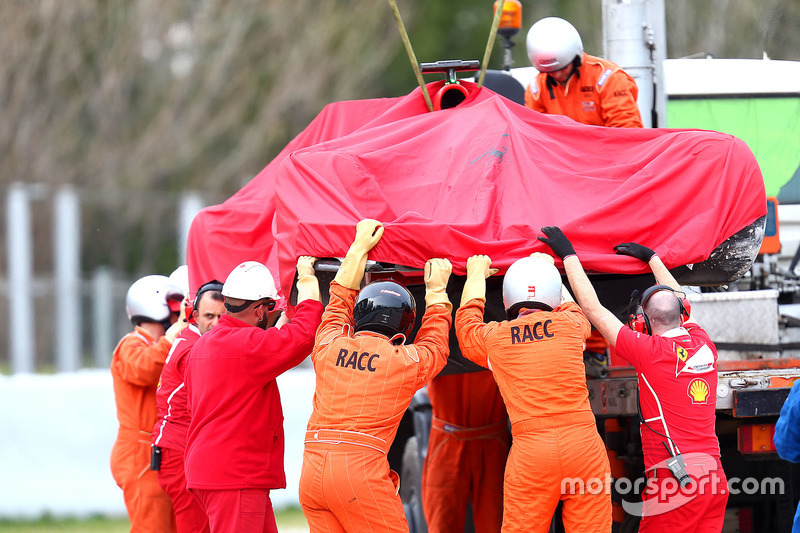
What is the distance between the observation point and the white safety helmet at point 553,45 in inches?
270

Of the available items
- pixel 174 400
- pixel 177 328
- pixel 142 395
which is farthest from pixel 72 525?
pixel 174 400

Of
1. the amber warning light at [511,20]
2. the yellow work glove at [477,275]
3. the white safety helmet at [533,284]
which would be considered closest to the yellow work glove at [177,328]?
the yellow work glove at [477,275]

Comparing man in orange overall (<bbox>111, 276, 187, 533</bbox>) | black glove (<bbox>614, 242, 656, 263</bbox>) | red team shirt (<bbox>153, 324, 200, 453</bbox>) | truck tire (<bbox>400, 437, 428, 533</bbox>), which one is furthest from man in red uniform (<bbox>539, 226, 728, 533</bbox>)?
man in orange overall (<bbox>111, 276, 187, 533</bbox>)

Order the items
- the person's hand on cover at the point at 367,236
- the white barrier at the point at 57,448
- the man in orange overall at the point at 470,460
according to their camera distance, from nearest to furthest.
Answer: the person's hand on cover at the point at 367,236 < the man in orange overall at the point at 470,460 < the white barrier at the point at 57,448

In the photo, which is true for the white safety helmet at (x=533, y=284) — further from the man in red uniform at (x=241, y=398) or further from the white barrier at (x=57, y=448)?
the white barrier at (x=57, y=448)

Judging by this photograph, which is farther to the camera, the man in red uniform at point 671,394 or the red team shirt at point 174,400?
the red team shirt at point 174,400

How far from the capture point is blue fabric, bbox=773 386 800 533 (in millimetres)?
4836

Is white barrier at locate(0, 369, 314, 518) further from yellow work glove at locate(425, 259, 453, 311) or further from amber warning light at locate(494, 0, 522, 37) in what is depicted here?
yellow work glove at locate(425, 259, 453, 311)

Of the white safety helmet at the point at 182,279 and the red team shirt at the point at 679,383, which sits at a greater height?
the white safety helmet at the point at 182,279

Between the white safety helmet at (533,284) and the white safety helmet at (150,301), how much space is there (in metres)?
2.58

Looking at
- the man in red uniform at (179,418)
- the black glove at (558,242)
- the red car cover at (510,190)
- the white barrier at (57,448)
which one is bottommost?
the white barrier at (57,448)

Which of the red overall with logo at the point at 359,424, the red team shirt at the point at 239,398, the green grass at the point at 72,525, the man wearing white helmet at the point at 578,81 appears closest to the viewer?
the red overall with logo at the point at 359,424

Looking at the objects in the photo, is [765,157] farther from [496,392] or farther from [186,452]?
[186,452]

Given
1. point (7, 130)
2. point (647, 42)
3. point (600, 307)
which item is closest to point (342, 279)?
point (600, 307)
